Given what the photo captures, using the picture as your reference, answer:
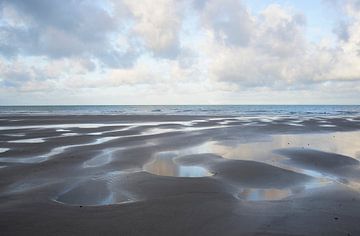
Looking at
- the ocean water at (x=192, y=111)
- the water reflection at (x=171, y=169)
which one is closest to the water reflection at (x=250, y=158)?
the water reflection at (x=171, y=169)

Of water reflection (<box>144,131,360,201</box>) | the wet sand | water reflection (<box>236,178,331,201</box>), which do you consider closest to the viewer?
the wet sand

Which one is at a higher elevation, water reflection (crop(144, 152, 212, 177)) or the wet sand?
the wet sand

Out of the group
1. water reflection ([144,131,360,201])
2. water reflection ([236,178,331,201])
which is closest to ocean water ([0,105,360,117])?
water reflection ([144,131,360,201])

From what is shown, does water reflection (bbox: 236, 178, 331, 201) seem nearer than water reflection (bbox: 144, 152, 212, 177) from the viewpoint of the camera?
Yes

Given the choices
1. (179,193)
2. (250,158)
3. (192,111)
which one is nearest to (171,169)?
(179,193)

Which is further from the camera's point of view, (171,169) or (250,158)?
(250,158)

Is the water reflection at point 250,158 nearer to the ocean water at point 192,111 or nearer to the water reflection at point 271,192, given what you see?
the water reflection at point 271,192

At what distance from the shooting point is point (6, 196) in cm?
787

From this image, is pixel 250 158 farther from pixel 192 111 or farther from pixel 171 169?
pixel 192 111

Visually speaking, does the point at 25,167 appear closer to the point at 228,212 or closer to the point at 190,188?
the point at 190,188

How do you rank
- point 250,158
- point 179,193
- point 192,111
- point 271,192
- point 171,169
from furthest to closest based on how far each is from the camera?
1. point 192,111
2. point 250,158
3. point 171,169
4. point 271,192
5. point 179,193

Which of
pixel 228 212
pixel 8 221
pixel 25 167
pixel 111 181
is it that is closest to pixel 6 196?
pixel 8 221

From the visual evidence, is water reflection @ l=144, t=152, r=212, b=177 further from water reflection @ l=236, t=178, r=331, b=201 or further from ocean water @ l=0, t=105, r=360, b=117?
ocean water @ l=0, t=105, r=360, b=117

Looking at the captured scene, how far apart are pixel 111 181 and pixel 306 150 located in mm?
10459
